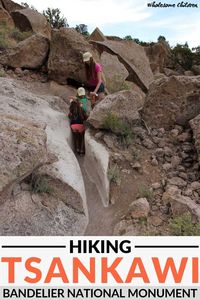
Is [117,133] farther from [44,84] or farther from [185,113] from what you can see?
[44,84]

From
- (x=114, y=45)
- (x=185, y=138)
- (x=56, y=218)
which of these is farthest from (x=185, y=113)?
(x=114, y=45)

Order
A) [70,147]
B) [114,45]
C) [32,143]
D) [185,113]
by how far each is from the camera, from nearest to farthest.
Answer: [32,143] < [70,147] < [185,113] < [114,45]

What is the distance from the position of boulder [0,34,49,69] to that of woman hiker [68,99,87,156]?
3.47 meters

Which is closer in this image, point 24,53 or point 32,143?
point 32,143

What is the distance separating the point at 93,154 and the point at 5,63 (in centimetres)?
452

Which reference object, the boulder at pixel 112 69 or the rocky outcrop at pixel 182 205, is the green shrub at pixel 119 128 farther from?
the boulder at pixel 112 69

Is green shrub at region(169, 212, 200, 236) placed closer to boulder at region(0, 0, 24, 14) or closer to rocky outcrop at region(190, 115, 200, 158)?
rocky outcrop at region(190, 115, 200, 158)

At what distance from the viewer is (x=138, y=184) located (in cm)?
615

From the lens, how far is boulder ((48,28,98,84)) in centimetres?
920

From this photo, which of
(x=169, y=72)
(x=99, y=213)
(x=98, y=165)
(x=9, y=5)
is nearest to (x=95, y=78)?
(x=98, y=165)

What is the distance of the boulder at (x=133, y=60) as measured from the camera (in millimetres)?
11867

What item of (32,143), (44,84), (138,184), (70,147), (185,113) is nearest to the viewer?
(32,143)

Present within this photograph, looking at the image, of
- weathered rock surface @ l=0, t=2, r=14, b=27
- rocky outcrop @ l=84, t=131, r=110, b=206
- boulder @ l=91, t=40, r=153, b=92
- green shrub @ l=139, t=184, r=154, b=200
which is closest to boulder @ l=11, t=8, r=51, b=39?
weathered rock surface @ l=0, t=2, r=14, b=27

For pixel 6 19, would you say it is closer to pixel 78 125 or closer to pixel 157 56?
A: pixel 157 56
